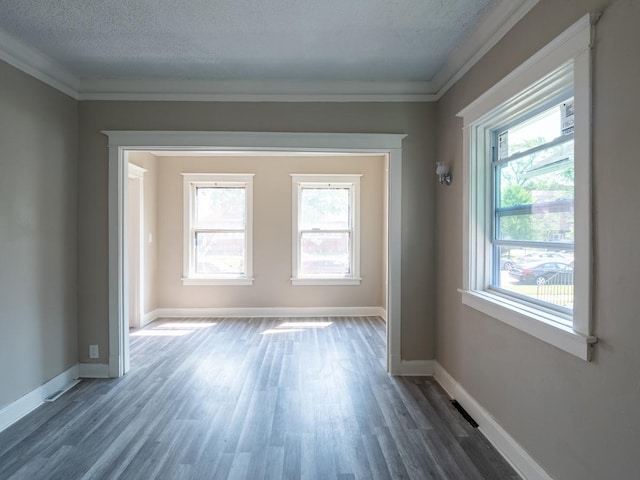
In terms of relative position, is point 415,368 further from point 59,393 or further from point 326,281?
point 59,393

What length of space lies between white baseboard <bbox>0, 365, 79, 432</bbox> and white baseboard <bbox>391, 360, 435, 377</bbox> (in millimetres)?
2891

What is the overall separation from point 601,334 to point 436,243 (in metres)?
1.86

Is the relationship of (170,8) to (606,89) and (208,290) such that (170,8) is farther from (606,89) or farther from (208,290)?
(208,290)

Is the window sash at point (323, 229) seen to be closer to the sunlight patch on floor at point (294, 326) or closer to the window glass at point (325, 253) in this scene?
the window glass at point (325, 253)

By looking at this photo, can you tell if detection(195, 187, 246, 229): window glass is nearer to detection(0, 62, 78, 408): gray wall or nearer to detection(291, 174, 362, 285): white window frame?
detection(291, 174, 362, 285): white window frame

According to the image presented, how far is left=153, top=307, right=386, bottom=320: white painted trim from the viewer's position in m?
5.58

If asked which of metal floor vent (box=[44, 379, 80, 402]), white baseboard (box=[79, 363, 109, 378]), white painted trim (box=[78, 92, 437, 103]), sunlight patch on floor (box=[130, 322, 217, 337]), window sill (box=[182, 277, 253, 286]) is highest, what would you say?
white painted trim (box=[78, 92, 437, 103])

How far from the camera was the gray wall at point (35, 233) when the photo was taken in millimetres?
2477

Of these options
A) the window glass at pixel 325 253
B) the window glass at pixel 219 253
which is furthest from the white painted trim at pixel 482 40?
the window glass at pixel 219 253

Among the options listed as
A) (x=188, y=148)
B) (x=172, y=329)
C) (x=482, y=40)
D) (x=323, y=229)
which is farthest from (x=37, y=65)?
(x=323, y=229)

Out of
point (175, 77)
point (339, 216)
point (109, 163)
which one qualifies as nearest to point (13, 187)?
point (109, 163)

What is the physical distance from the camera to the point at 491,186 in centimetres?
252

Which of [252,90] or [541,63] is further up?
[252,90]

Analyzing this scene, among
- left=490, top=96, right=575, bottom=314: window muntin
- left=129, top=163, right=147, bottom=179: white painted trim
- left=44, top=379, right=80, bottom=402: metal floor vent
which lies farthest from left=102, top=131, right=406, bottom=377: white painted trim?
left=129, top=163, right=147, bottom=179: white painted trim
